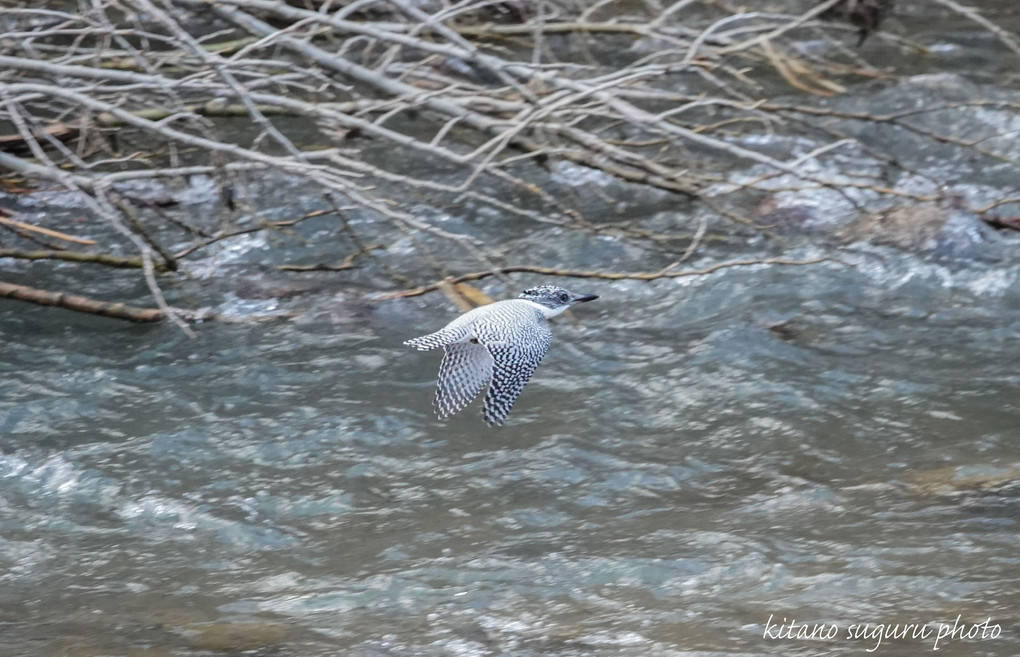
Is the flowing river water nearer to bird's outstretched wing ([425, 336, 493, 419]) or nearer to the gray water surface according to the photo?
the gray water surface

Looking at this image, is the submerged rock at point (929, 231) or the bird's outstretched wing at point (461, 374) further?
the submerged rock at point (929, 231)

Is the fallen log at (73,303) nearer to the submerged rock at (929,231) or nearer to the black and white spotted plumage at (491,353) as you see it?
the black and white spotted plumage at (491,353)

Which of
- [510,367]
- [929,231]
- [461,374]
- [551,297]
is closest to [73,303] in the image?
[461,374]

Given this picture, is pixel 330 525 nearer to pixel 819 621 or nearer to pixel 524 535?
pixel 524 535

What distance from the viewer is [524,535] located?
411cm

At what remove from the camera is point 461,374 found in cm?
438

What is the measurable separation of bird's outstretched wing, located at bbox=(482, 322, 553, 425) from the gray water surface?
1.09ft

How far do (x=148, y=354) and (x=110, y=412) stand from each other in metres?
0.51

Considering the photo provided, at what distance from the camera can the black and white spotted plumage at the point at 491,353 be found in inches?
163

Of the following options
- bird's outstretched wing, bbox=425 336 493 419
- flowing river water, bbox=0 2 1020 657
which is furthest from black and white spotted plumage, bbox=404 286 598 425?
flowing river water, bbox=0 2 1020 657

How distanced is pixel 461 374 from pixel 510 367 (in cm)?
27

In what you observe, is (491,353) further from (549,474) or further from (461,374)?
(549,474)

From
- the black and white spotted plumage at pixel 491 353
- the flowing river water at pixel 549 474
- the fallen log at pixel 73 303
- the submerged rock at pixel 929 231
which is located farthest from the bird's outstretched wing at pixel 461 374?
the submerged rock at pixel 929 231

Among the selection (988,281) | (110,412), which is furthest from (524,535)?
(988,281)
